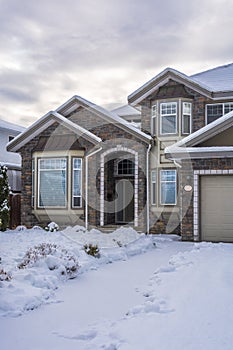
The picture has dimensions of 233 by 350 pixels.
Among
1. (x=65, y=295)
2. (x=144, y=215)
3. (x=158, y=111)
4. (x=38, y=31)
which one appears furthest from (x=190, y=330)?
(x=158, y=111)

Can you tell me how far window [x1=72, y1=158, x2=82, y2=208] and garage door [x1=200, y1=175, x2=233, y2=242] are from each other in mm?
5691

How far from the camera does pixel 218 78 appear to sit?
18.5 meters

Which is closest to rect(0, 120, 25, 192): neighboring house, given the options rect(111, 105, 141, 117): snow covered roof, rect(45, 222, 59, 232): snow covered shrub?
rect(111, 105, 141, 117): snow covered roof

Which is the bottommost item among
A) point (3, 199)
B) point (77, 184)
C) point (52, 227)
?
point (52, 227)

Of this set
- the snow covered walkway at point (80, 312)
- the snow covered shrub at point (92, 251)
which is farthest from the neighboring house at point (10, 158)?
the snow covered walkway at point (80, 312)

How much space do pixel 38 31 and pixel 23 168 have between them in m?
7.13

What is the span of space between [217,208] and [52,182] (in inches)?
290

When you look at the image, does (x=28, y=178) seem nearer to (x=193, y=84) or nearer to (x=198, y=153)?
(x=198, y=153)

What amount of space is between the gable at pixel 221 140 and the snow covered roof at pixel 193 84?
3.52m

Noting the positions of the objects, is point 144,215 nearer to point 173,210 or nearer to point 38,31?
point 173,210

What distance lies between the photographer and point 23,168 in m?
18.4

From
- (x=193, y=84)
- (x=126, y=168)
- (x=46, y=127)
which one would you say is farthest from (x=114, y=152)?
(x=193, y=84)

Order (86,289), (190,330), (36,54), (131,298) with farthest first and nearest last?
(36,54) → (86,289) → (131,298) → (190,330)

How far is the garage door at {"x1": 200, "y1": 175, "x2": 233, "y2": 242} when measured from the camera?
45.0ft
